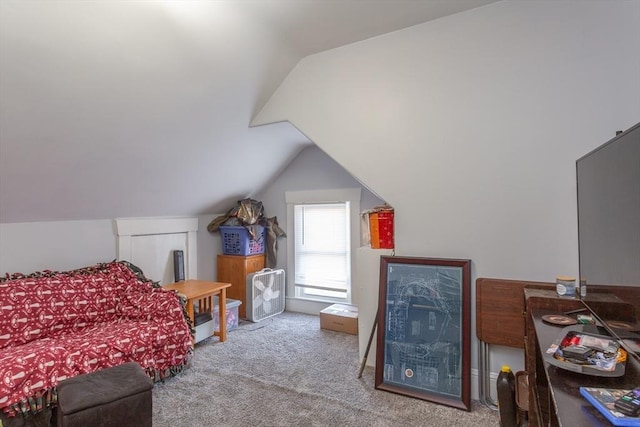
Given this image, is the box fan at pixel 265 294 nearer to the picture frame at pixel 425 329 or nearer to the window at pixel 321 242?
the window at pixel 321 242

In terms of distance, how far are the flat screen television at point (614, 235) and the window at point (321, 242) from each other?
2724 millimetres

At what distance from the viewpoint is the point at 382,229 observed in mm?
2861

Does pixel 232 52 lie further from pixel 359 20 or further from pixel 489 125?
pixel 489 125

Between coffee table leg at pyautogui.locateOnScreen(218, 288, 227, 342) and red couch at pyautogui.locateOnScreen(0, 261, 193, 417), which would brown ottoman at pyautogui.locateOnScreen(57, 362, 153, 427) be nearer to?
red couch at pyautogui.locateOnScreen(0, 261, 193, 417)

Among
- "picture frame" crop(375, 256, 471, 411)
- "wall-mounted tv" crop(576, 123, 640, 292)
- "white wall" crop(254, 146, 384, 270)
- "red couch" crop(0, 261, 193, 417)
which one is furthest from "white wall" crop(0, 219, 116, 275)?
"wall-mounted tv" crop(576, 123, 640, 292)

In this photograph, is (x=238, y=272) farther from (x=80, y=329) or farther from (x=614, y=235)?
(x=614, y=235)

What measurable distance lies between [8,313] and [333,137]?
270 cm

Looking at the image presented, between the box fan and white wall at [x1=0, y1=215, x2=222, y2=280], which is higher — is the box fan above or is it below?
below

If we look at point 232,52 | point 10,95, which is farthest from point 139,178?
point 232,52

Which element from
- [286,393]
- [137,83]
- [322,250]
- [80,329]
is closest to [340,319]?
[322,250]

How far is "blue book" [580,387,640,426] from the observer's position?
800 mm

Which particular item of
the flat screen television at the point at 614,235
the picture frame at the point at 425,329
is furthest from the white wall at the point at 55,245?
the flat screen television at the point at 614,235

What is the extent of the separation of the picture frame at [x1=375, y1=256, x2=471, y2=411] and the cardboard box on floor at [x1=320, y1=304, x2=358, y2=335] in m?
1.09

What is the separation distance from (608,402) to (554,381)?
18 cm
